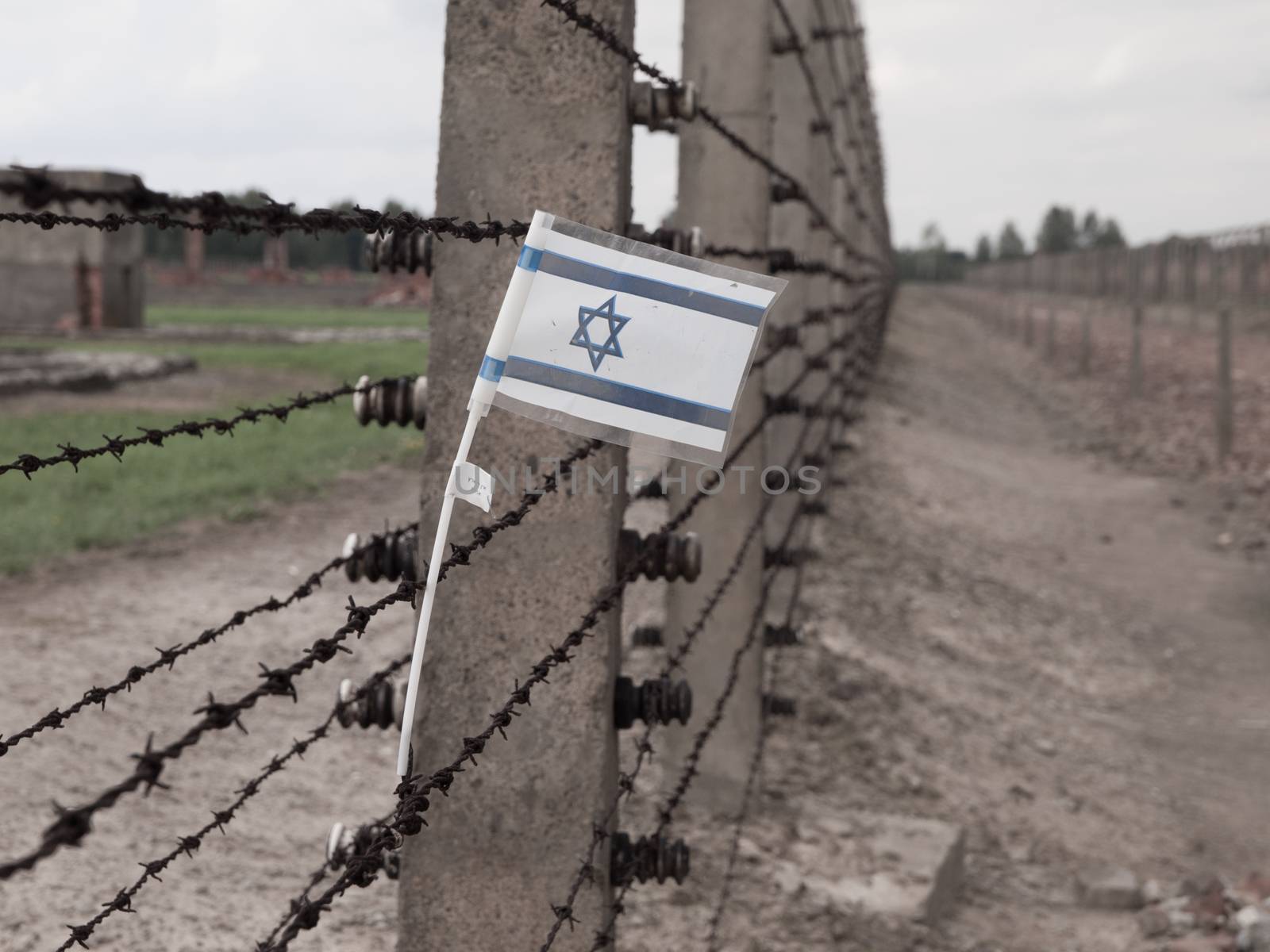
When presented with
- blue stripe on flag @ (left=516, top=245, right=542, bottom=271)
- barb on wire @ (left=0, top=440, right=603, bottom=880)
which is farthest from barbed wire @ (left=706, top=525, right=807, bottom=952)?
blue stripe on flag @ (left=516, top=245, right=542, bottom=271)

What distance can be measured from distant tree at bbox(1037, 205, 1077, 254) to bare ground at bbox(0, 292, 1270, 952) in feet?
359

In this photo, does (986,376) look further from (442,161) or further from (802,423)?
(442,161)

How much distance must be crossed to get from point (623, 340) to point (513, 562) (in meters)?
0.64

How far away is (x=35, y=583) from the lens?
6109mm

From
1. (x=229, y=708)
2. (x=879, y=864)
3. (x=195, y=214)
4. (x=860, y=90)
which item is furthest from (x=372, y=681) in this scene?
(x=860, y=90)

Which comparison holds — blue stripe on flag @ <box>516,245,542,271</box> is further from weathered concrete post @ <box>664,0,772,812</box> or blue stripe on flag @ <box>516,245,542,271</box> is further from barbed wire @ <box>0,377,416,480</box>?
weathered concrete post @ <box>664,0,772,812</box>

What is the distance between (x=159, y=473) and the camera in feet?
28.7

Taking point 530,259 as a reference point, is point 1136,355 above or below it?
below

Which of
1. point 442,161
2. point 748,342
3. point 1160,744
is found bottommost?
point 1160,744

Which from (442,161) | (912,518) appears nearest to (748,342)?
(442,161)

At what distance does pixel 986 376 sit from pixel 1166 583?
1541 centimetres

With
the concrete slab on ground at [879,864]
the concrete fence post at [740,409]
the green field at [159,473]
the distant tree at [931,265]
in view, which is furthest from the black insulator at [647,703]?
the distant tree at [931,265]

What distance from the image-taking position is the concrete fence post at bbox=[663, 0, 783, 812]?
13.3 ft

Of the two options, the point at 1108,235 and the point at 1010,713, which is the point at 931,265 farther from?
the point at 1010,713
